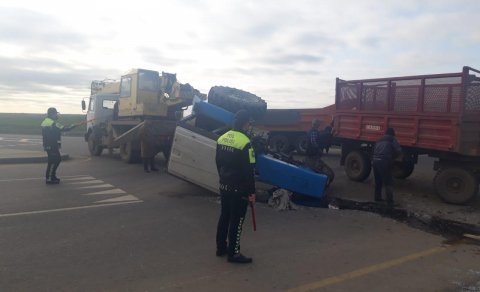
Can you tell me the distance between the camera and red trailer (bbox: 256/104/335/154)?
18672mm

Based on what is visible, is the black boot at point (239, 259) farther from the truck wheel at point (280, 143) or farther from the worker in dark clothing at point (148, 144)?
the truck wheel at point (280, 143)

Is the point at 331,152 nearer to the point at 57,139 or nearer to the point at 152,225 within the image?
the point at 57,139

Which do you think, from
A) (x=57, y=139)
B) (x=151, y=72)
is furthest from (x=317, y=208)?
(x=151, y=72)

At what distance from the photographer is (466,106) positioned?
8.83m

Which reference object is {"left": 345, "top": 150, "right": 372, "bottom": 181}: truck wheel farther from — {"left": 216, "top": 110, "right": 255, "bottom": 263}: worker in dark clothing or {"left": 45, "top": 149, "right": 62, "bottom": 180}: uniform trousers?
{"left": 45, "top": 149, "right": 62, "bottom": 180}: uniform trousers

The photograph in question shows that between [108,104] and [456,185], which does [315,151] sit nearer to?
[456,185]

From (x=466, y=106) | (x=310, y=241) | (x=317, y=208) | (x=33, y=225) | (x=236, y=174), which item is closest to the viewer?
(x=236, y=174)

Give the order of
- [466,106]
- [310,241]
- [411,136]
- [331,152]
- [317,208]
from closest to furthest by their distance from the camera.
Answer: [310,241], [317,208], [466,106], [411,136], [331,152]

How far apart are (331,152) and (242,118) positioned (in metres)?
16.0

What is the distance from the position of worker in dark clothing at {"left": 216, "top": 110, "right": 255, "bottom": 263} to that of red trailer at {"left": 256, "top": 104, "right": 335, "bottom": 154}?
13.6 meters

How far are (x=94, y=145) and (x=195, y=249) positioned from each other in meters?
12.8

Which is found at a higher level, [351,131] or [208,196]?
[351,131]

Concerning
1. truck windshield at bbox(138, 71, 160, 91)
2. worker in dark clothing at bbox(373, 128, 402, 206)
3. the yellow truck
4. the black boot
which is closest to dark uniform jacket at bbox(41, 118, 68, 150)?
the yellow truck

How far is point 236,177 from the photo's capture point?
4930 millimetres
